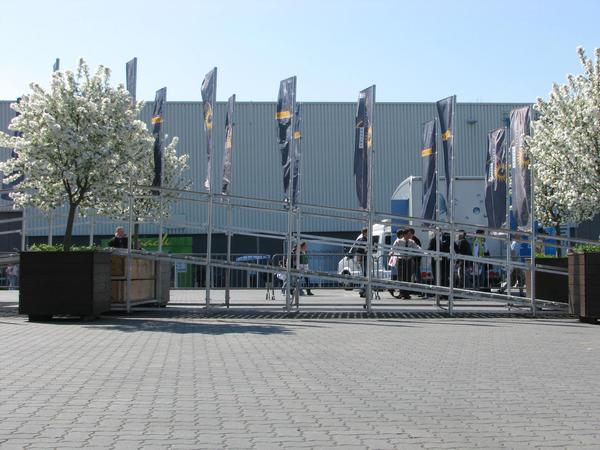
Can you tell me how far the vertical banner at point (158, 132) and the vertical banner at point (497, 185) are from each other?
7.73 metres

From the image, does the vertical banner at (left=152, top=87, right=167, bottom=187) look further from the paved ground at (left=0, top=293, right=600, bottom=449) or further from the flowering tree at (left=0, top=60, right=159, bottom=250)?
the paved ground at (left=0, top=293, right=600, bottom=449)

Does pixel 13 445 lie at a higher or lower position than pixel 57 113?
lower

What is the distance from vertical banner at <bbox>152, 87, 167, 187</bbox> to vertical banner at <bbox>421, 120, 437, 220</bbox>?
666cm

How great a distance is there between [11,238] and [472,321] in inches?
1155

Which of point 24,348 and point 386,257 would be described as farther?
point 386,257

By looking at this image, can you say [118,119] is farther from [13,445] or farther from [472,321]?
[13,445]

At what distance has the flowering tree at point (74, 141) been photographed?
1595cm

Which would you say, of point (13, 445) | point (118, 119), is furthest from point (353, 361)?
point (118, 119)

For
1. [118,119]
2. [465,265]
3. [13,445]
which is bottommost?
[13,445]

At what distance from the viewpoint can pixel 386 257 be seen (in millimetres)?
20516

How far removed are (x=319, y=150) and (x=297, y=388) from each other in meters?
41.1

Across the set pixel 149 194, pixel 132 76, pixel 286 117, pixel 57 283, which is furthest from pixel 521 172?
pixel 57 283

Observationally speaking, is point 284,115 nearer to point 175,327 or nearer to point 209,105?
point 209,105

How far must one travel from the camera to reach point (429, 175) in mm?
22406
